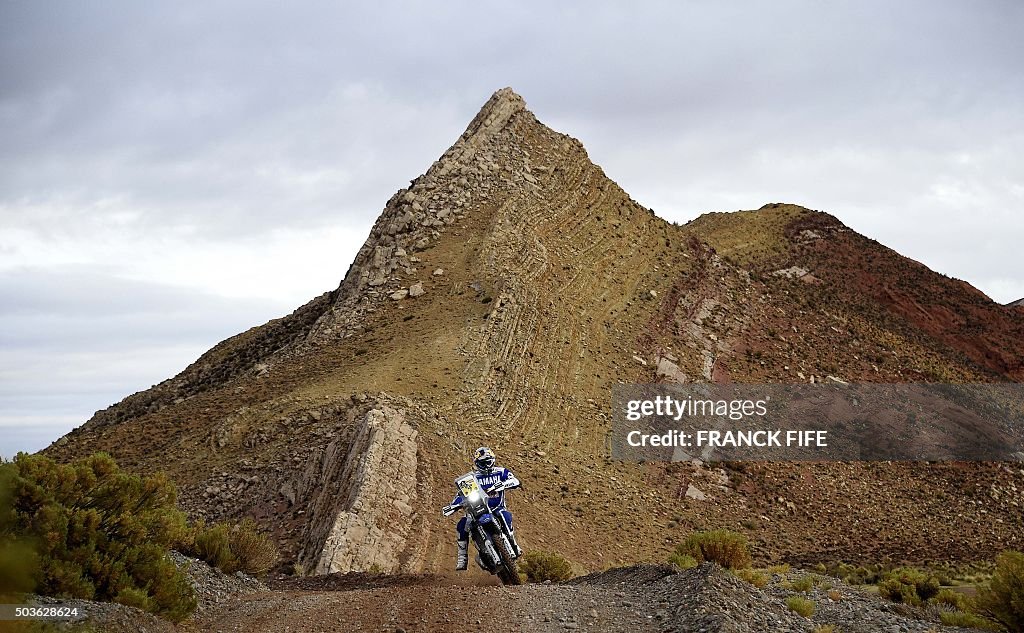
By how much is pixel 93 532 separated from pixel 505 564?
6285 millimetres

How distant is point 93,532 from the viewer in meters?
11.0

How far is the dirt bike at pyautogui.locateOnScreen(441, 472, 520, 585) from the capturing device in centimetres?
1502

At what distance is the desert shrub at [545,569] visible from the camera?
718 inches

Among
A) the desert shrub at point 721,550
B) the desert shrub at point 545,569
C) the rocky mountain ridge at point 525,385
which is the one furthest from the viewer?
the rocky mountain ridge at point 525,385

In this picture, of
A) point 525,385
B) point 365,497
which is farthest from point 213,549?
point 525,385

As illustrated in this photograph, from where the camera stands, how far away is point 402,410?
25.4m

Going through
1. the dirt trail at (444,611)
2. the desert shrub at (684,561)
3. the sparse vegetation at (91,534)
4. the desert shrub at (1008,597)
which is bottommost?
the desert shrub at (1008,597)

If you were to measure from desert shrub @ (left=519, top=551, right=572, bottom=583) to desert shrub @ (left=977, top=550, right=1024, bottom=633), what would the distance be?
6931 mm

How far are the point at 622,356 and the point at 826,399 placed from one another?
9658 mm

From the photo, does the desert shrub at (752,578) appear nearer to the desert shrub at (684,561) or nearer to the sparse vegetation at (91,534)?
the desert shrub at (684,561)

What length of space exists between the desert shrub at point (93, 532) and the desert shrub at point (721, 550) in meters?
9.12

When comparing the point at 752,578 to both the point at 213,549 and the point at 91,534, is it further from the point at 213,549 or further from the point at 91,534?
the point at 91,534

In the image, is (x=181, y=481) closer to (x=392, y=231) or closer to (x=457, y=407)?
(x=457, y=407)

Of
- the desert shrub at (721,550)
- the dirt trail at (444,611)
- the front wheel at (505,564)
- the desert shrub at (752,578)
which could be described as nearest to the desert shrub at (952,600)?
the desert shrub at (721,550)
